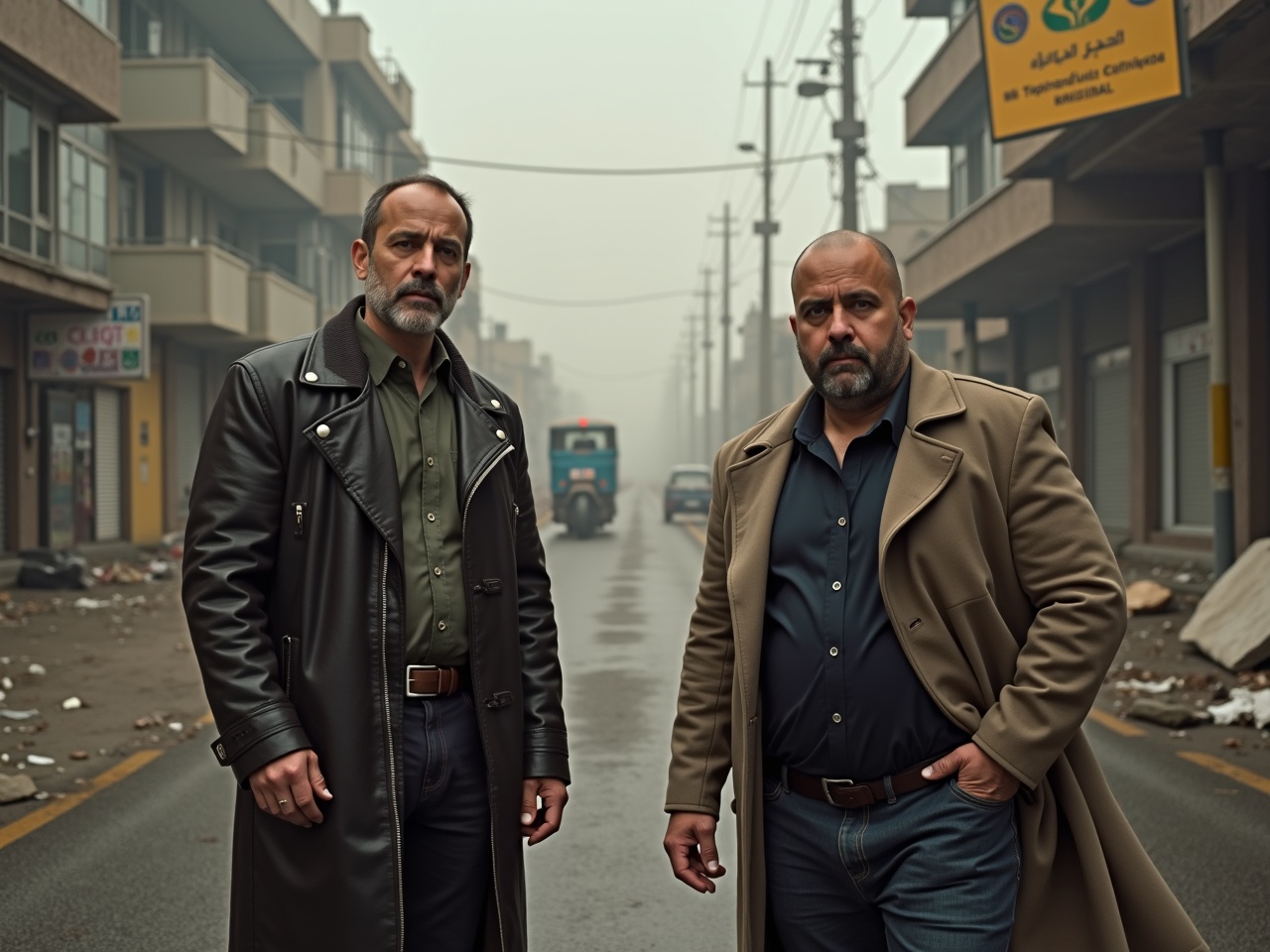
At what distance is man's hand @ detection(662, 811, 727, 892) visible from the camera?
296 centimetres

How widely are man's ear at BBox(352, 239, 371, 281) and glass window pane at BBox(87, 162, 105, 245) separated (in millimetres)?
21743

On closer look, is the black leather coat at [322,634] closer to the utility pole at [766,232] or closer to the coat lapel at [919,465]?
the coat lapel at [919,465]

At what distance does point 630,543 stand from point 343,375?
26922mm

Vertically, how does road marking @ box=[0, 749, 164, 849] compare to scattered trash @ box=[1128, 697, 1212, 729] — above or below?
below

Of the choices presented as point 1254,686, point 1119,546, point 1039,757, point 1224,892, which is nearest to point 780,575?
point 1039,757

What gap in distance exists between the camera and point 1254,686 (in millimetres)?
9453

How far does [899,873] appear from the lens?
2645mm

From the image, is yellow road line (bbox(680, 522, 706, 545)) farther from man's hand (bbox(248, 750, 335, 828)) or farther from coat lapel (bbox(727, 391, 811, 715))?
man's hand (bbox(248, 750, 335, 828))

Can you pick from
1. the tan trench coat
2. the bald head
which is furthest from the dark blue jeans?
the bald head

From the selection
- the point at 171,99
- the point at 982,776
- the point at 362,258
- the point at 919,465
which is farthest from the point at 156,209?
the point at 982,776

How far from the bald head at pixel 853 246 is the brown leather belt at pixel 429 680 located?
42.1 inches

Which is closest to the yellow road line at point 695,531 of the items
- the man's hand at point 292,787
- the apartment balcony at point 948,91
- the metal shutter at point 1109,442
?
the metal shutter at point 1109,442

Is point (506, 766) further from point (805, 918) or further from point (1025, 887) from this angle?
point (1025, 887)

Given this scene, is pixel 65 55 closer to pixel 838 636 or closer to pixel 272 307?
pixel 272 307
